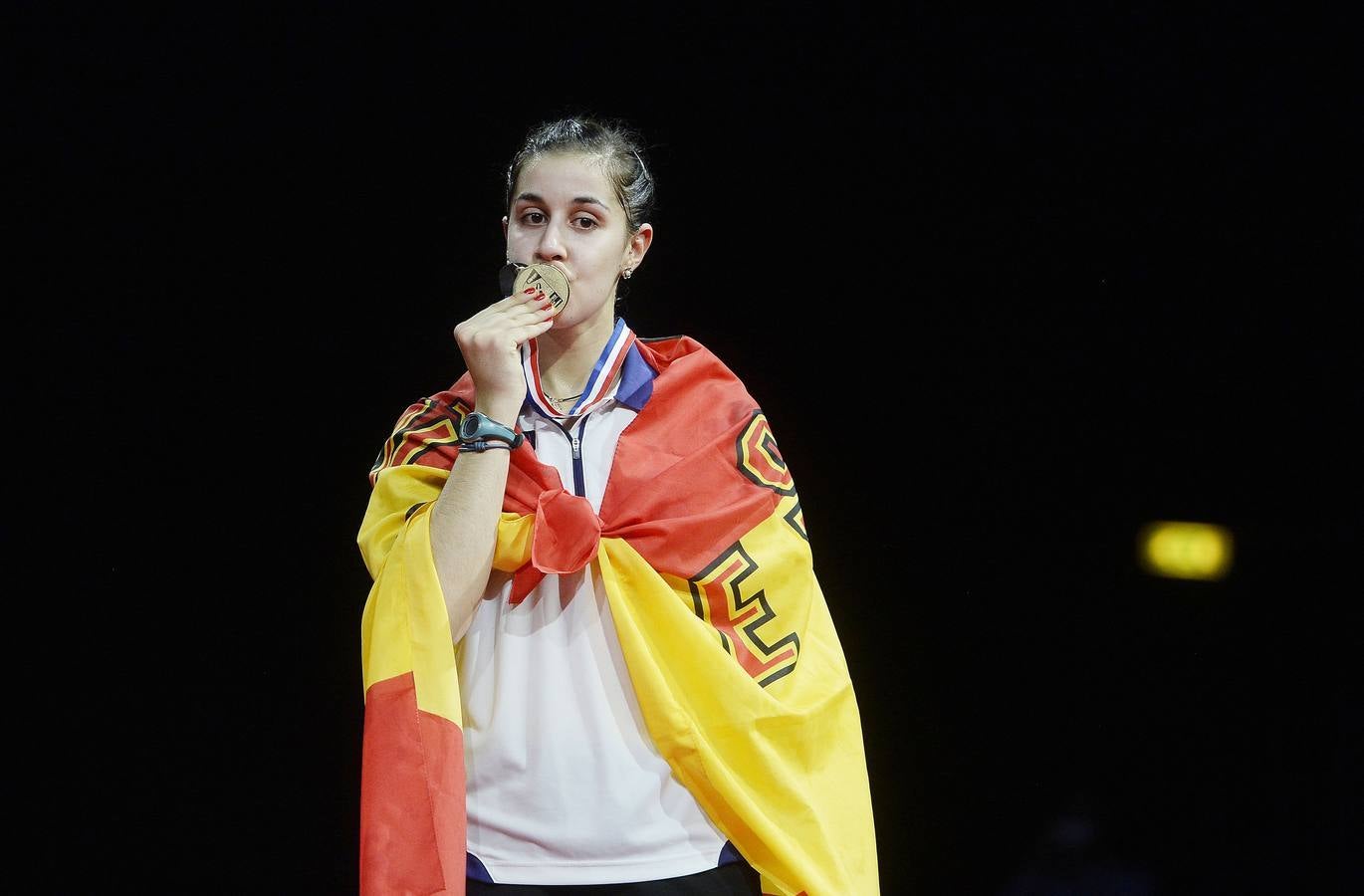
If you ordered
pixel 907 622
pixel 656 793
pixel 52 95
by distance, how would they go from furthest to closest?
1. pixel 907 622
2. pixel 52 95
3. pixel 656 793

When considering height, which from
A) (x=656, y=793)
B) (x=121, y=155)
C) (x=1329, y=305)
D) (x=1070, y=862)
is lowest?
(x=1070, y=862)

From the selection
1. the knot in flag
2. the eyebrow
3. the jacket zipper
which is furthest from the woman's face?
the knot in flag

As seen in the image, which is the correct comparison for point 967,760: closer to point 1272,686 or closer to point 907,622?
point 907,622

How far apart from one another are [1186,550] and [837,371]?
0.69 meters

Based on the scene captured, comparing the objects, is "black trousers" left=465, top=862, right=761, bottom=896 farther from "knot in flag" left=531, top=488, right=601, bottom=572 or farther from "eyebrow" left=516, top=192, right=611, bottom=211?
"eyebrow" left=516, top=192, right=611, bottom=211

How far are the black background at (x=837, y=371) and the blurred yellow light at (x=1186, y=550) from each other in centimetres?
3

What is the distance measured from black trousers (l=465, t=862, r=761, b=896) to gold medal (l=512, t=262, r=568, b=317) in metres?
0.65

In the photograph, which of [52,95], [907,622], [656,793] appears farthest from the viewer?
[907,622]

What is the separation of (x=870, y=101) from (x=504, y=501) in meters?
1.16

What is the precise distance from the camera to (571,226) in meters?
1.52

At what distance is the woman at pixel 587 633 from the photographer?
51.6 inches

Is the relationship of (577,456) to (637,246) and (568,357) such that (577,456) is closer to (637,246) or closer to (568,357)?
(568,357)

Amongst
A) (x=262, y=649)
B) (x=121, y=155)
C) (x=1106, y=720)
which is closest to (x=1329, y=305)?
(x=1106, y=720)

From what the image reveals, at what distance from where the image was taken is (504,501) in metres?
1.43
